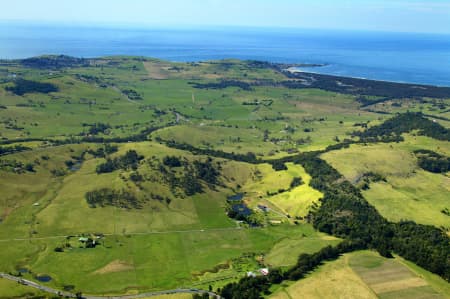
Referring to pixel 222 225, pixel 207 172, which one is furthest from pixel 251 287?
pixel 207 172

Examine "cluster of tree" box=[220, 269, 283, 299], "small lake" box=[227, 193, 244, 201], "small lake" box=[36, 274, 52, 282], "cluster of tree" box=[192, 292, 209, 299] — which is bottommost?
"small lake" box=[36, 274, 52, 282]

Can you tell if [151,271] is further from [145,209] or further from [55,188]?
[55,188]

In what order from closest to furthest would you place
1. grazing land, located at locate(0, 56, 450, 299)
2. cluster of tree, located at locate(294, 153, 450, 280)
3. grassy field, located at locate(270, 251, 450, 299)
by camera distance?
grassy field, located at locate(270, 251, 450, 299)
grazing land, located at locate(0, 56, 450, 299)
cluster of tree, located at locate(294, 153, 450, 280)

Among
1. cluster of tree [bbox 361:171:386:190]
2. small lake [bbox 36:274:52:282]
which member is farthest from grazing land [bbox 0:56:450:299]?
cluster of tree [bbox 361:171:386:190]

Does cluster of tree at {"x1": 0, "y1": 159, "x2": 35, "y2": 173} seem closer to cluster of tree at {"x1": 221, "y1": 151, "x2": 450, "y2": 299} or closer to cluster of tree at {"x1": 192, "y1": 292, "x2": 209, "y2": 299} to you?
cluster of tree at {"x1": 192, "y1": 292, "x2": 209, "y2": 299}

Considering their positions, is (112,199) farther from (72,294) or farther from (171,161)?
(72,294)
